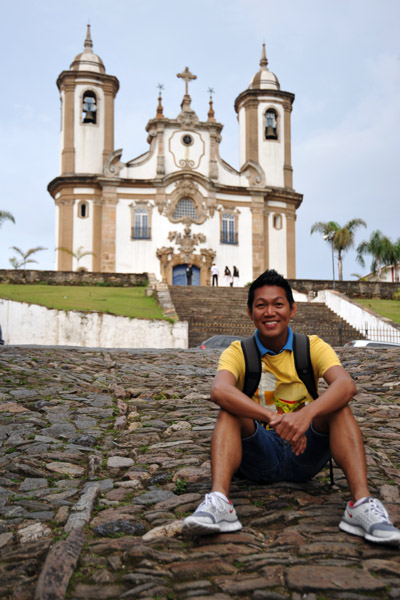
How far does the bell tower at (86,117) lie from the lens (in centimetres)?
3797

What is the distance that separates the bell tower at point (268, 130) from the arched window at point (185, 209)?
5.03 metres

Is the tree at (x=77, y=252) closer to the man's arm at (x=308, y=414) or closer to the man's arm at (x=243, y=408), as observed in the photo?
the man's arm at (x=243, y=408)

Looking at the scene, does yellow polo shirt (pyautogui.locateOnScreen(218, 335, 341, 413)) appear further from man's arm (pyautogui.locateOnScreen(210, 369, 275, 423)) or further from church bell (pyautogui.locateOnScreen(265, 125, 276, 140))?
church bell (pyautogui.locateOnScreen(265, 125, 276, 140))

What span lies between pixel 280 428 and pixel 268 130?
128 feet

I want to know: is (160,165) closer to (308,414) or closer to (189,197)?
(189,197)

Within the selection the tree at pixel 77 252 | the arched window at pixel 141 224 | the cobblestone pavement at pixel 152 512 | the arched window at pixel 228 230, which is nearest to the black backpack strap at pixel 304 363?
the cobblestone pavement at pixel 152 512

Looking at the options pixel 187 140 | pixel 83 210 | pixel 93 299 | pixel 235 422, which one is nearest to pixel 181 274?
pixel 83 210

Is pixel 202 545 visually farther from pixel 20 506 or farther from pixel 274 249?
pixel 274 249

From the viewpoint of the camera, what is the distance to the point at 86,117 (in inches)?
1522

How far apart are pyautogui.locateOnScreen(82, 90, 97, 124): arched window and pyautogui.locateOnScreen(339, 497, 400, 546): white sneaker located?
37.8 metres

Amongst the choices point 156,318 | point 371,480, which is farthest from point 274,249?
point 371,480

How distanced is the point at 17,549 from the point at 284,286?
2.10 metres

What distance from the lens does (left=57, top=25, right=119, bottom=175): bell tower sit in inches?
1495

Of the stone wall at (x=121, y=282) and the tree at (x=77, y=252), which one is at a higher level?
the tree at (x=77, y=252)
